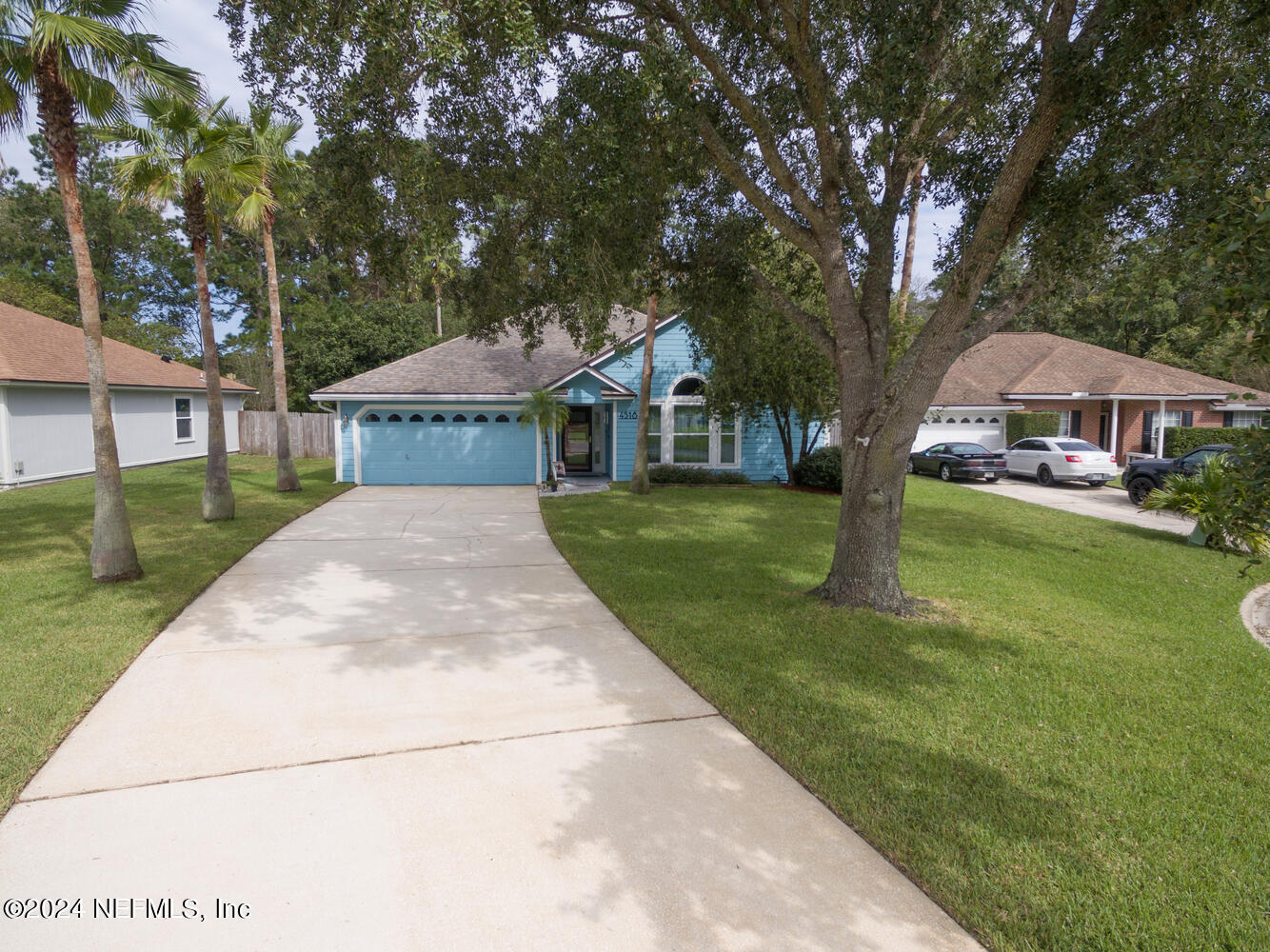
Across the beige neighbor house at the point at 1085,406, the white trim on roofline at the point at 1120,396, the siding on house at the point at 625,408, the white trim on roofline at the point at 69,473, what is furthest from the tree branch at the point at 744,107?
the white trim on roofline at the point at 1120,396

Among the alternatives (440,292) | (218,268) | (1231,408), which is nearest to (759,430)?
(440,292)

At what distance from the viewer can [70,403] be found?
18.7 m

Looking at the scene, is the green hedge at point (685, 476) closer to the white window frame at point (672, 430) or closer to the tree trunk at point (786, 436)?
the white window frame at point (672, 430)

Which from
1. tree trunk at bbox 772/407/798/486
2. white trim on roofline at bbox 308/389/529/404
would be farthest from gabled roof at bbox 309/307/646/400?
tree trunk at bbox 772/407/798/486

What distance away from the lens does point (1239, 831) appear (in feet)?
11.6

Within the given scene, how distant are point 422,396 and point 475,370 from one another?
205 cm

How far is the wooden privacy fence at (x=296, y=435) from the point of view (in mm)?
26750

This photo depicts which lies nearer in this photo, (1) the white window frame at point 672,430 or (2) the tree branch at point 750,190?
(2) the tree branch at point 750,190

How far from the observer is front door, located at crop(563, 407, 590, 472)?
22891 mm

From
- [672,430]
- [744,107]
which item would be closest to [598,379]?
[672,430]

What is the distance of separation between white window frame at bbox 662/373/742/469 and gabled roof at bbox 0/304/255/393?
44.1ft

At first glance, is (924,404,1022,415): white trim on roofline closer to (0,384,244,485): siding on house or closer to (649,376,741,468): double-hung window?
(649,376,741,468): double-hung window

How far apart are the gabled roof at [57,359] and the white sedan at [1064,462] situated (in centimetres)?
2469

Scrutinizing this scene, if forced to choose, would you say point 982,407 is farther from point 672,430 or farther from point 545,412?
point 545,412
